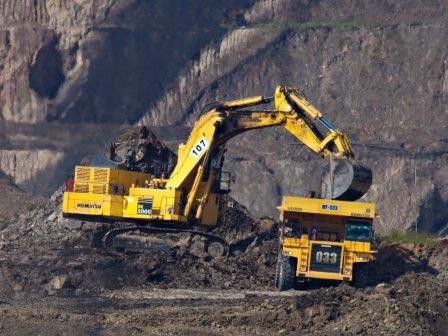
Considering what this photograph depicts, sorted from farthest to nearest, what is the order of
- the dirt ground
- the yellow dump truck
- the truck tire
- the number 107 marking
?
the number 107 marking → the truck tire → the yellow dump truck → the dirt ground

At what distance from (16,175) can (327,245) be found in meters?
36.1

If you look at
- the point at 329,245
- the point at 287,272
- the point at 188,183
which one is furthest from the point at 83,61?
the point at 329,245

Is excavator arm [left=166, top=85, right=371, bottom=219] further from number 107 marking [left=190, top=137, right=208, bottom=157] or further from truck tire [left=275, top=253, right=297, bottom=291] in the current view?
truck tire [left=275, top=253, right=297, bottom=291]

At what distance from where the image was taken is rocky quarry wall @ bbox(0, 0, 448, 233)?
64938 millimetres

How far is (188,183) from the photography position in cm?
3709

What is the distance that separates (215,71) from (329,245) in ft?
128

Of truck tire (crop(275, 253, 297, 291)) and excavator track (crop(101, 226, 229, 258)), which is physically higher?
excavator track (crop(101, 226, 229, 258))

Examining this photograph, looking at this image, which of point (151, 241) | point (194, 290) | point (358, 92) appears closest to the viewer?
point (194, 290)

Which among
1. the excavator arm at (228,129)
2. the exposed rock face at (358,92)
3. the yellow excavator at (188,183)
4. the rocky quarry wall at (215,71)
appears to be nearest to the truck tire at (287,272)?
the excavator arm at (228,129)

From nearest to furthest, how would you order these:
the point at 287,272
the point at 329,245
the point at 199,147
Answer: the point at 329,245, the point at 287,272, the point at 199,147

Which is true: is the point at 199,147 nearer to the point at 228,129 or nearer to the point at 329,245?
the point at 228,129

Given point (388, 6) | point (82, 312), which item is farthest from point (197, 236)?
point (388, 6)

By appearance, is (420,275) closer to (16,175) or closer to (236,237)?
(236,237)

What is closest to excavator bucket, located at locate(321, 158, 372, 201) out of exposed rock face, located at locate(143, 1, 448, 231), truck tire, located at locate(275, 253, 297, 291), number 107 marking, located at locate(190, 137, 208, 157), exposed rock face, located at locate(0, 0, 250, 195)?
truck tire, located at locate(275, 253, 297, 291)
